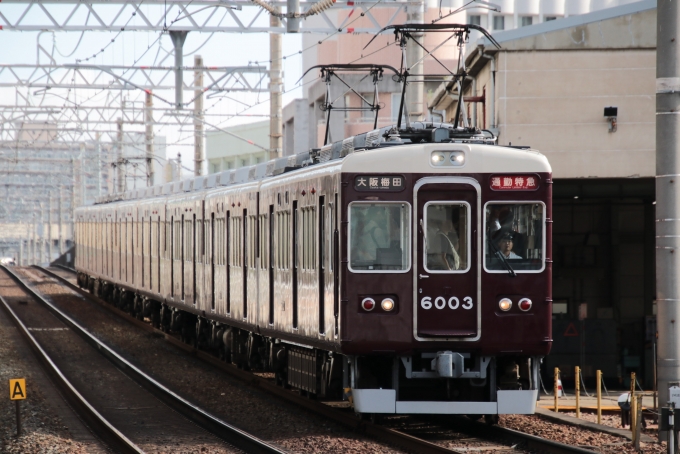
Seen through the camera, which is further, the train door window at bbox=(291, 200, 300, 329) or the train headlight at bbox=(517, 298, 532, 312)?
the train door window at bbox=(291, 200, 300, 329)

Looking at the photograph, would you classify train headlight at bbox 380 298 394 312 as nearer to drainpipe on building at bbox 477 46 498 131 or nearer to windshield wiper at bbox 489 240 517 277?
windshield wiper at bbox 489 240 517 277

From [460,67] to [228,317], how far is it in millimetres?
6513

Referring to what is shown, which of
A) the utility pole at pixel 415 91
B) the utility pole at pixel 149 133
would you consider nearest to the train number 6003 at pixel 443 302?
the utility pole at pixel 415 91

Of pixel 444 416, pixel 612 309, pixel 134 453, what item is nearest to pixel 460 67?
pixel 444 416

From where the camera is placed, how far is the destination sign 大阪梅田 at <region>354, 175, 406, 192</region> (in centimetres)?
1042

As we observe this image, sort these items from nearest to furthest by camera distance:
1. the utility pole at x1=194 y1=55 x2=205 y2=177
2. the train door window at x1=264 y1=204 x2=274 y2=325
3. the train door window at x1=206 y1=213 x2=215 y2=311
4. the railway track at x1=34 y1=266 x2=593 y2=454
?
the railway track at x1=34 y1=266 x2=593 y2=454, the train door window at x1=264 y1=204 x2=274 y2=325, the train door window at x1=206 y1=213 x2=215 y2=311, the utility pole at x1=194 y1=55 x2=205 y2=177

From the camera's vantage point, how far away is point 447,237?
1052 cm

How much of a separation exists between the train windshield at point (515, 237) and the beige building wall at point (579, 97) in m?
8.64

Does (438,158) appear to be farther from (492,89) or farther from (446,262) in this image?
(492,89)

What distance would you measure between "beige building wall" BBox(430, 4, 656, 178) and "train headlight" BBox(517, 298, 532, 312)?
879 centimetres

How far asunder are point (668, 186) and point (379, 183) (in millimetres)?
2461

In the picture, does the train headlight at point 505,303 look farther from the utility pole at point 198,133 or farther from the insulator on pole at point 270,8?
the utility pole at point 198,133

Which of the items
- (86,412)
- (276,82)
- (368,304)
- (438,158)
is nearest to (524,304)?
(368,304)

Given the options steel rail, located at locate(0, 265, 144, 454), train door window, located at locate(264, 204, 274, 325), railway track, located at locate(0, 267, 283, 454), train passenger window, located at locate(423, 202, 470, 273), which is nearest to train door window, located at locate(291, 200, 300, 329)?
train door window, located at locate(264, 204, 274, 325)
